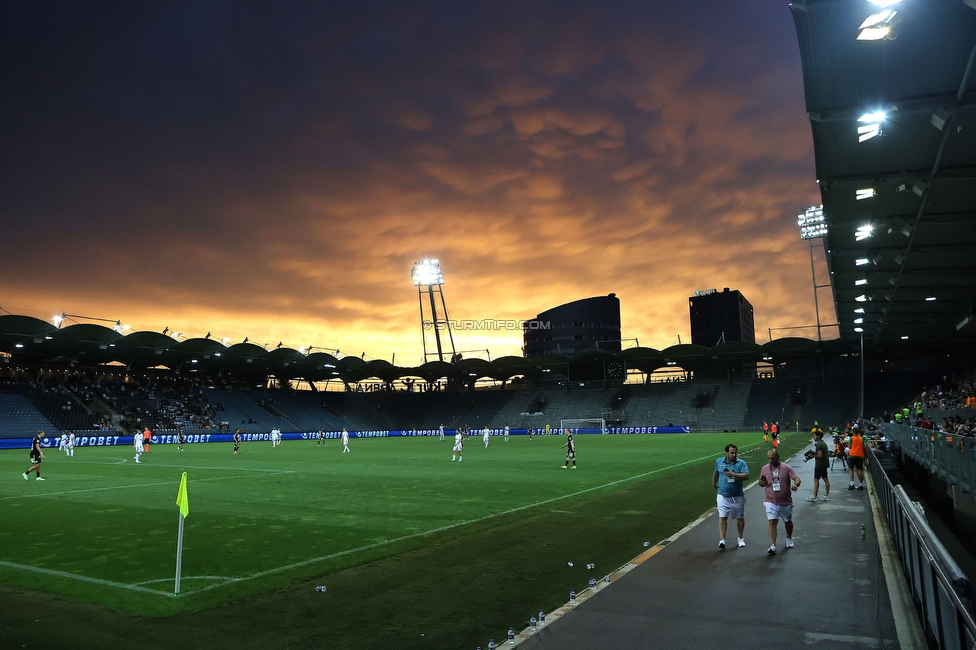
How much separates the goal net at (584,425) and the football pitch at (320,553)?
6273 cm

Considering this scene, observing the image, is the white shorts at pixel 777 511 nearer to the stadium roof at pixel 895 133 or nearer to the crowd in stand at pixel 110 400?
the stadium roof at pixel 895 133

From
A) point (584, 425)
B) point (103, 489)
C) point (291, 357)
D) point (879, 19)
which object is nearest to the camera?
point (879, 19)

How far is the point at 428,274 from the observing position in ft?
313

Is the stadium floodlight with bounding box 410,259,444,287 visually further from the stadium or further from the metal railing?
the metal railing

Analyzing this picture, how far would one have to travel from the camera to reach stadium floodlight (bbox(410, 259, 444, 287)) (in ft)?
312

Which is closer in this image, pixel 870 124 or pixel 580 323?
pixel 870 124

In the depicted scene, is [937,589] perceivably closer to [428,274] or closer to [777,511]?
[777,511]

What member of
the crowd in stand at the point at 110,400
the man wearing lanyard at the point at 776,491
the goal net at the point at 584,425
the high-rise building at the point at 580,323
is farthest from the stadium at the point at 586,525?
the high-rise building at the point at 580,323

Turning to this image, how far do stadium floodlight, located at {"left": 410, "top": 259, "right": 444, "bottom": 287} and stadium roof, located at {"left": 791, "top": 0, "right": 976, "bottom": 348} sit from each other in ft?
231

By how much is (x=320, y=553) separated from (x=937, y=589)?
29.9 feet

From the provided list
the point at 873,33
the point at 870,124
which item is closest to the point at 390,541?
the point at 873,33

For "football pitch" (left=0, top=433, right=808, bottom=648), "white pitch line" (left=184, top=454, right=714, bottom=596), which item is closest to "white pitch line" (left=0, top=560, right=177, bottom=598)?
"football pitch" (left=0, top=433, right=808, bottom=648)

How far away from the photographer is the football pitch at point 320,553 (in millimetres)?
7473

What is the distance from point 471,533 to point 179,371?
78114mm
